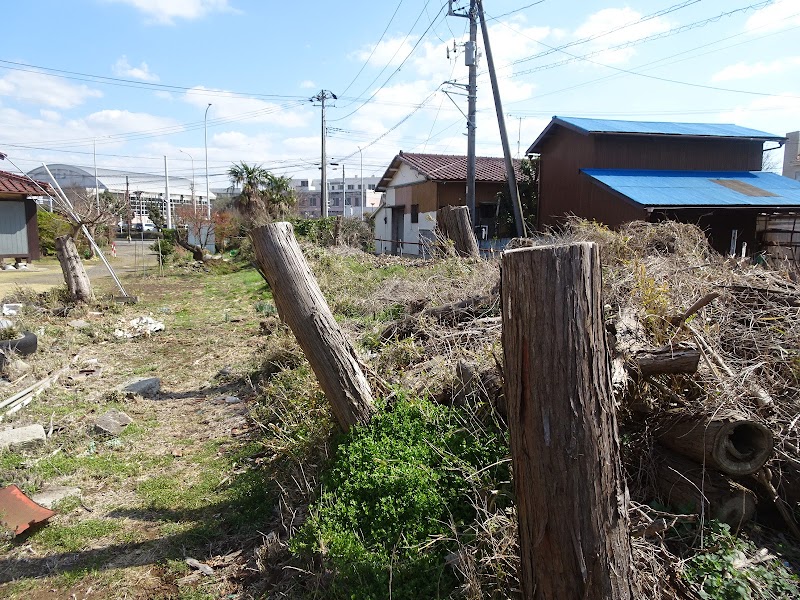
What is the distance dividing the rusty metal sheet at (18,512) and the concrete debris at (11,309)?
711cm

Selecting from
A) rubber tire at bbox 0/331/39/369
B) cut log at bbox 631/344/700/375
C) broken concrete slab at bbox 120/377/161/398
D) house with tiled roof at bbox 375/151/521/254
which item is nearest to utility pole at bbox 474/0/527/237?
house with tiled roof at bbox 375/151/521/254

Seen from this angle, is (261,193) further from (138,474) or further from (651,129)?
(138,474)

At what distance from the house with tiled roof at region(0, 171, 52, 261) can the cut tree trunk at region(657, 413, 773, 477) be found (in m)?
22.0

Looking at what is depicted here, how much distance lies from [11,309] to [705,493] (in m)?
11.6

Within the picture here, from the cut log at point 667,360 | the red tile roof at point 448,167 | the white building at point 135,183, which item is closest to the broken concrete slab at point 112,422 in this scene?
the cut log at point 667,360

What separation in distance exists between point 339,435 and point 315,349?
2.22ft

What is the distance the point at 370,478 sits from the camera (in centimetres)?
353

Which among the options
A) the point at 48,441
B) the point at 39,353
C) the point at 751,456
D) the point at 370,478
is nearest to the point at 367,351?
the point at 370,478

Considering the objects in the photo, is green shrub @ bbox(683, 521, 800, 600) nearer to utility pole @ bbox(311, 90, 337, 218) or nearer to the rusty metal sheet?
the rusty metal sheet

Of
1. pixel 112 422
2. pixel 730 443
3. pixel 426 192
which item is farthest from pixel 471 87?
pixel 730 443

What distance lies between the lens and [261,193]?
29.7 meters

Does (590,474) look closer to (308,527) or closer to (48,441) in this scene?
(308,527)

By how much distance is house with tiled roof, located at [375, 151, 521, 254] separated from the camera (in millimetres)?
23203

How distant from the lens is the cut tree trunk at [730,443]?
2.98 m
